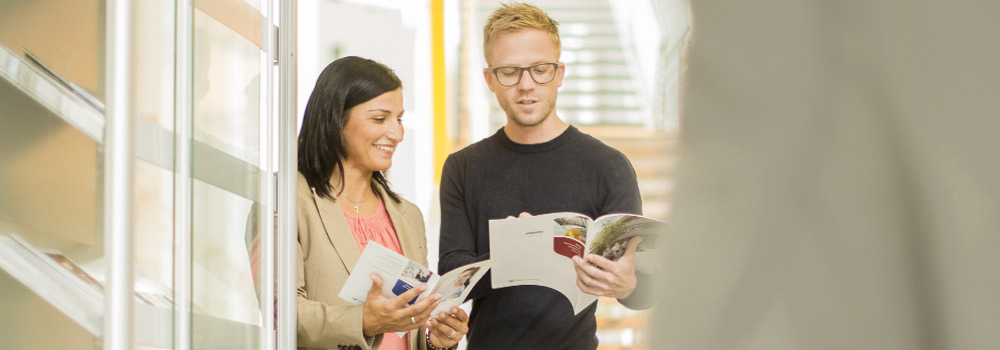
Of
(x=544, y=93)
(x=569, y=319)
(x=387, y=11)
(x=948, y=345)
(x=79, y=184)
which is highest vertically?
(x=387, y=11)

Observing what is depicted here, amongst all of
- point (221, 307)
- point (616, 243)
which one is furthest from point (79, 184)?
point (616, 243)

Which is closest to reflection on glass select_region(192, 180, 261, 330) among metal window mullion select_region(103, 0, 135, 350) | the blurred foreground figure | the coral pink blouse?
metal window mullion select_region(103, 0, 135, 350)

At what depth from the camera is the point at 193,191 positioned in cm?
83

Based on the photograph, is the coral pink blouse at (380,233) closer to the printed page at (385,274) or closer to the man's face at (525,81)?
the printed page at (385,274)

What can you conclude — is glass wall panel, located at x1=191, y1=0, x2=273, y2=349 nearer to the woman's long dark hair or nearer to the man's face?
the woman's long dark hair

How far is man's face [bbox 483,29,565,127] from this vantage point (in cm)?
181

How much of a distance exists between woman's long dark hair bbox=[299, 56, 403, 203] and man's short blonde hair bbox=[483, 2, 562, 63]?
33 centimetres

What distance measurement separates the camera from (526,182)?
1.75 m

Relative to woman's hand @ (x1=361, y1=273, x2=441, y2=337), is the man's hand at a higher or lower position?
higher

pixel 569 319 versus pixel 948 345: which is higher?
pixel 948 345

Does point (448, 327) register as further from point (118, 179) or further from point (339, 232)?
point (118, 179)

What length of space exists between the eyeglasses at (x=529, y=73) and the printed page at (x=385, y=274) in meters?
0.55

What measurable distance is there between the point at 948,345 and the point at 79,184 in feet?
2.09

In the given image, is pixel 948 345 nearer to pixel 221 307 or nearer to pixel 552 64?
pixel 221 307
